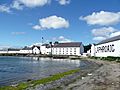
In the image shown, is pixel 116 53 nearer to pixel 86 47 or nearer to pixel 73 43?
pixel 73 43

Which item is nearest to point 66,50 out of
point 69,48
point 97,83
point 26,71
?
point 69,48

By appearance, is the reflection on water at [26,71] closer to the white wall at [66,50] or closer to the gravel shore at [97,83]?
the gravel shore at [97,83]

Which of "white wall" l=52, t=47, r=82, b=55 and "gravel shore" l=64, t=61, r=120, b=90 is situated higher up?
"white wall" l=52, t=47, r=82, b=55

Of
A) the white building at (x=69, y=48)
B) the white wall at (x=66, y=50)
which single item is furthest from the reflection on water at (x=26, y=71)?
the white wall at (x=66, y=50)

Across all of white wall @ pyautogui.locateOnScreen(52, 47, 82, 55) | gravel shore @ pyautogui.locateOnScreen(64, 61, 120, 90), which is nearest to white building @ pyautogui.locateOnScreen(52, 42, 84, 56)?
white wall @ pyautogui.locateOnScreen(52, 47, 82, 55)

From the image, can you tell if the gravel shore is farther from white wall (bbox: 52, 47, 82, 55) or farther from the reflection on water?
white wall (bbox: 52, 47, 82, 55)

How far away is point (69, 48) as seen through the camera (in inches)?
6762

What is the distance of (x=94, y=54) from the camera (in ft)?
398

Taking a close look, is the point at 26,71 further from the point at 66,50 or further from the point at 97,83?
the point at 66,50

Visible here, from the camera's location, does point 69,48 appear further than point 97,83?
Yes

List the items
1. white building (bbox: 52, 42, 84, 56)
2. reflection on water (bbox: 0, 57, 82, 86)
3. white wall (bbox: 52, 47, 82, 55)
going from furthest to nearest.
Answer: white wall (bbox: 52, 47, 82, 55) < white building (bbox: 52, 42, 84, 56) < reflection on water (bbox: 0, 57, 82, 86)

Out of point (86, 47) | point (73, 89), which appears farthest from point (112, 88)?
point (86, 47)

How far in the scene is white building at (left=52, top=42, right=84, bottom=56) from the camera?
167875 millimetres

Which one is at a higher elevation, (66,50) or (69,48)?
(69,48)
